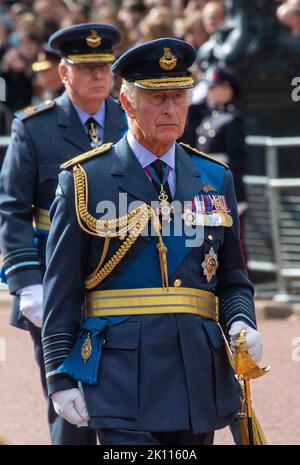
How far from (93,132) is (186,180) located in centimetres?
160

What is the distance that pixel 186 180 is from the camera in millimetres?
4410

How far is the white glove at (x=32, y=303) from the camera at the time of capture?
5.41 m

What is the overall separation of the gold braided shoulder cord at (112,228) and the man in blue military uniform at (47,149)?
122cm

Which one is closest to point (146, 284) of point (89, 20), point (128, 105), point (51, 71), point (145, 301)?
point (145, 301)

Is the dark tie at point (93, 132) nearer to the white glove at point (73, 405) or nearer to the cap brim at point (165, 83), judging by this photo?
the cap brim at point (165, 83)

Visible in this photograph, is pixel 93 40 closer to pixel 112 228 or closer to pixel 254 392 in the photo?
pixel 112 228

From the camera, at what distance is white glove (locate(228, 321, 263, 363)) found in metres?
4.23

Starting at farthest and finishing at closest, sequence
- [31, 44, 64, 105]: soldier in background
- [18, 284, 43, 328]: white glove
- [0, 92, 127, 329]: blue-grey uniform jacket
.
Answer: [31, 44, 64, 105]: soldier in background
[0, 92, 127, 329]: blue-grey uniform jacket
[18, 284, 43, 328]: white glove

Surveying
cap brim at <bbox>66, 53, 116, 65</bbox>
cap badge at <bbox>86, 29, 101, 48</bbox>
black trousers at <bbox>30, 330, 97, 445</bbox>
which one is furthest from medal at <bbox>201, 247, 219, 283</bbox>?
cap badge at <bbox>86, 29, 101, 48</bbox>

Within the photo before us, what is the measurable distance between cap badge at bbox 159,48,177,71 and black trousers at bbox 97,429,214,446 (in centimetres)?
119

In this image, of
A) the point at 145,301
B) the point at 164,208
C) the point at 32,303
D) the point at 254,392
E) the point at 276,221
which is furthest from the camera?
the point at 276,221

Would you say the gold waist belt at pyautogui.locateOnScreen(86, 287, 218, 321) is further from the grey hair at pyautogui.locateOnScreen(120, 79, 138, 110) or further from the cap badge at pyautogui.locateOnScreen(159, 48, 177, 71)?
the cap badge at pyautogui.locateOnScreen(159, 48, 177, 71)

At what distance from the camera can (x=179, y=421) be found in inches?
163

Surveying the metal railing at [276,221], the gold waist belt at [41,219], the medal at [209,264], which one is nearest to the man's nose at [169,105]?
the medal at [209,264]
